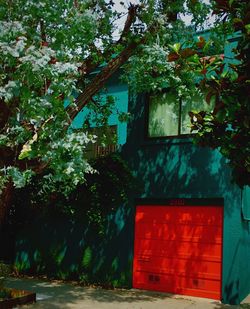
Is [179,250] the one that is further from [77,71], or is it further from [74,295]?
[77,71]

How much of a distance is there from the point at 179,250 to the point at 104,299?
258 cm

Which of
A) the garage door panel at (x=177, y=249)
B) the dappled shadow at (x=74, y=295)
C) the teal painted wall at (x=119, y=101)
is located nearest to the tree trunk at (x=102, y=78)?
the teal painted wall at (x=119, y=101)

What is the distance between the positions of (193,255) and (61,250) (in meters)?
4.84

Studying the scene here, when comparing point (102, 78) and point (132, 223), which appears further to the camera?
point (132, 223)

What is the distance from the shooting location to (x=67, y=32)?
29.6 feet

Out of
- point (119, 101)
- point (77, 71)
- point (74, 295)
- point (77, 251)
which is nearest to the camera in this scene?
point (77, 71)

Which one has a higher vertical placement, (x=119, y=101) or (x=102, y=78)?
(x=119, y=101)

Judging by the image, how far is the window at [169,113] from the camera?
12789 millimetres

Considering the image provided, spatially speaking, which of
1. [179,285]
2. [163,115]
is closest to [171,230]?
[179,285]

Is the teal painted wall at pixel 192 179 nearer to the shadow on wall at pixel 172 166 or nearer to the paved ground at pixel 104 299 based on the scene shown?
the shadow on wall at pixel 172 166

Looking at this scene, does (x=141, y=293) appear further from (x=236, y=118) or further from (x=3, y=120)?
(x=236, y=118)

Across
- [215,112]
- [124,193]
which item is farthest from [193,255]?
[215,112]

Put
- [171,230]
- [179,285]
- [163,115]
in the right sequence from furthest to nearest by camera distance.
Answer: [163,115], [171,230], [179,285]

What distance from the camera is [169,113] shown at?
13.2 m
